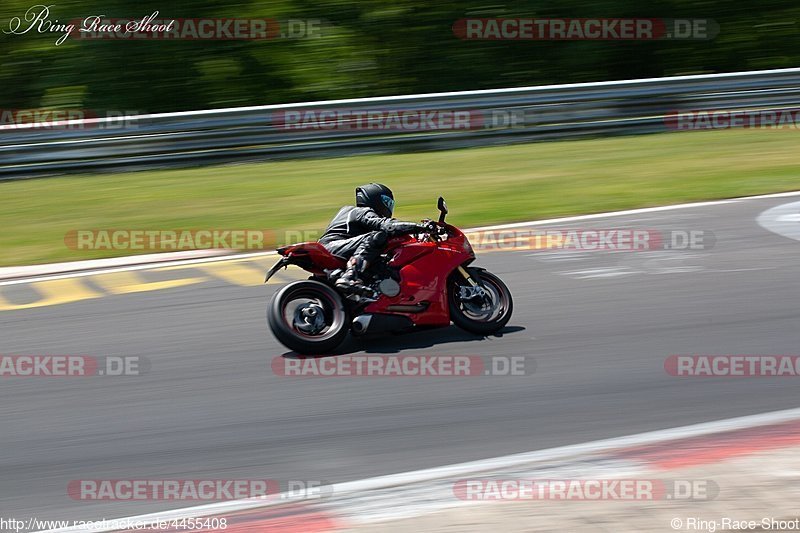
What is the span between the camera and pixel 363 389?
6.85 meters

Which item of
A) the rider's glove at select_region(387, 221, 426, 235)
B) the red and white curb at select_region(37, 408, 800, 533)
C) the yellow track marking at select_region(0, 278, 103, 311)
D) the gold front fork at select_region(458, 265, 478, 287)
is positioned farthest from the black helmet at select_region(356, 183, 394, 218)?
the yellow track marking at select_region(0, 278, 103, 311)

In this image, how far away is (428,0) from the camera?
20328 mm

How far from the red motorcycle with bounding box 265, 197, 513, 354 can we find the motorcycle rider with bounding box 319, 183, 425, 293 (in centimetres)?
7

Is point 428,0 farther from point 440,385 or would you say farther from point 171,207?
point 440,385

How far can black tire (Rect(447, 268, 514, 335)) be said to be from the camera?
7.72 m

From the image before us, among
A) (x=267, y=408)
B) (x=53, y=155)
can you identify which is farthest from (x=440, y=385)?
(x=53, y=155)

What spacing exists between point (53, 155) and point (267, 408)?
1022cm

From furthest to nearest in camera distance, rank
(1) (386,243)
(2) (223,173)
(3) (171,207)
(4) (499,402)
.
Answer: (2) (223,173) < (3) (171,207) < (1) (386,243) < (4) (499,402)
